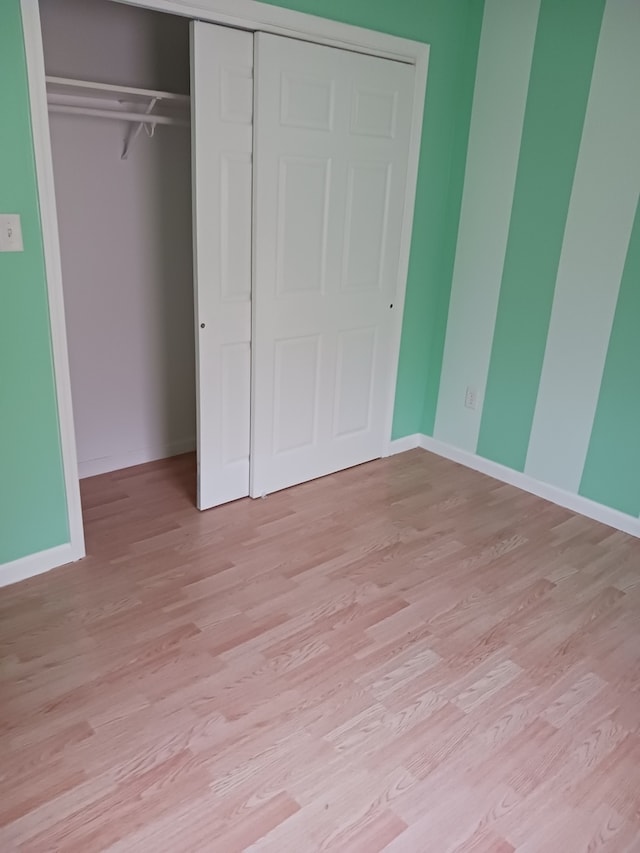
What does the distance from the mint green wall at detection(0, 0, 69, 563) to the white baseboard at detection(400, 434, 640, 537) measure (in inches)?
76.3

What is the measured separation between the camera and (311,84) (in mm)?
2695

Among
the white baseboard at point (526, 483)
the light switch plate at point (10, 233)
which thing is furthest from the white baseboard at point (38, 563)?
the white baseboard at point (526, 483)

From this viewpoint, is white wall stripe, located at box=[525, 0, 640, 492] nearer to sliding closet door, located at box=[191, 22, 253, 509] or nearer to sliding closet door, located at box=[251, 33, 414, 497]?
sliding closet door, located at box=[251, 33, 414, 497]

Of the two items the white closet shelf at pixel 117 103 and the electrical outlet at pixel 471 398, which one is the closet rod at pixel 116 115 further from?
the electrical outlet at pixel 471 398

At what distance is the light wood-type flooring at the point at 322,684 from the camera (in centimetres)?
163

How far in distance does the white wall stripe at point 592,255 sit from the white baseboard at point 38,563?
2230mm

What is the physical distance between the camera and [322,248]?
2.98 metres

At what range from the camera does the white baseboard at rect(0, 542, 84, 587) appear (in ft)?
7.95

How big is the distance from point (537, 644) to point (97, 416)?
7.44ft

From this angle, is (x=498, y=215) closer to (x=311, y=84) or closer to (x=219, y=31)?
(x=311, y=84)

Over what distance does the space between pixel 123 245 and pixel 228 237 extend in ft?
2.34

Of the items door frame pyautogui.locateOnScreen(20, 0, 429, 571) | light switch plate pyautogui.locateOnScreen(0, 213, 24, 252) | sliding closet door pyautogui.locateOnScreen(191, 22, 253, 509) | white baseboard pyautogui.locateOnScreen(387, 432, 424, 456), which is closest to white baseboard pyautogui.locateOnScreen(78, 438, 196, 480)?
sliding closet door pyautogui.locateOnScreen(191, 22, 253, 509)

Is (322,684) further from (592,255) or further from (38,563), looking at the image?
(592,255)

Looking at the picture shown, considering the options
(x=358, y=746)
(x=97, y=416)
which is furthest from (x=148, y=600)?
(x=97, y=416)
